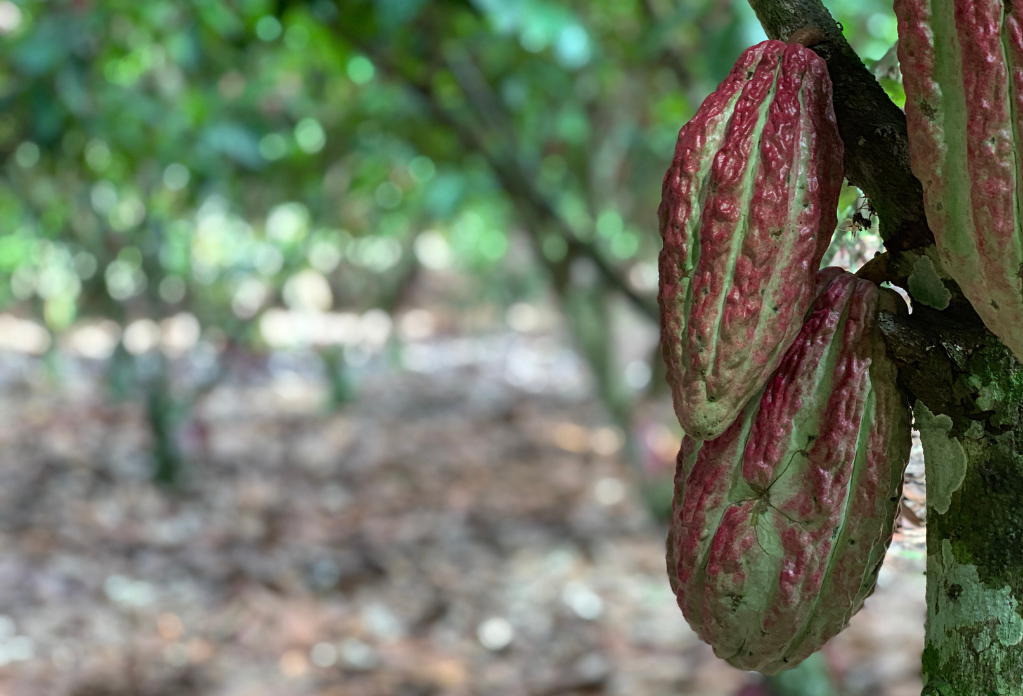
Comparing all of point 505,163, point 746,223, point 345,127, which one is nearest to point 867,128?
point 746,223

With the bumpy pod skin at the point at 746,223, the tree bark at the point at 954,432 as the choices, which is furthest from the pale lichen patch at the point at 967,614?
the bumpy pod skin at the point at 746,223

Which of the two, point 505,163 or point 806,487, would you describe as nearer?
point 806,487

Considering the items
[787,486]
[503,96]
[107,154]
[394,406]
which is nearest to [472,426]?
[394,406]

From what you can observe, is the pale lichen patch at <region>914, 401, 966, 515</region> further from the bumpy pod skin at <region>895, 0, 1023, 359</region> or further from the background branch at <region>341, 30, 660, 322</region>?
the background branch at <region>341, 30, 660, 322</region>

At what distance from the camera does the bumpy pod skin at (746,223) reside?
17.1 inches

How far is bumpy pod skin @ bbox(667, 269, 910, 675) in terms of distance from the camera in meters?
0.45

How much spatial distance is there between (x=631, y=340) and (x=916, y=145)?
8.57 m

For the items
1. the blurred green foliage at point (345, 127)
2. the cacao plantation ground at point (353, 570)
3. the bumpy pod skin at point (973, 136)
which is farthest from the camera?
the cacao plantation ground at point (353, 570)

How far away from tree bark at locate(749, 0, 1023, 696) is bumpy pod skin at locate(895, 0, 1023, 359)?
4 cm

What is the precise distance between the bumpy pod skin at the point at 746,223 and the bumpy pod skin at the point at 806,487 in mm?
19

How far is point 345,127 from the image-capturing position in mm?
4012

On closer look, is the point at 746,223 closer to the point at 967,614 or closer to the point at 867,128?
the point at 867,128

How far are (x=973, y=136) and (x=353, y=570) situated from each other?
3.06 meters

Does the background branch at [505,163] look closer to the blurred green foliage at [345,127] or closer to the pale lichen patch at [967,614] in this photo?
the blurred green foliage at [345,127]
